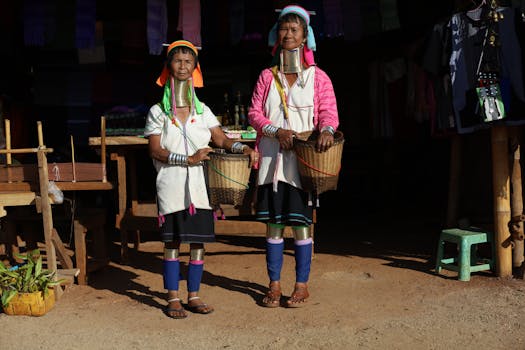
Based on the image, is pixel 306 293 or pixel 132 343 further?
pixel 306 293

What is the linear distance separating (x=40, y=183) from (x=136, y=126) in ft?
14.9

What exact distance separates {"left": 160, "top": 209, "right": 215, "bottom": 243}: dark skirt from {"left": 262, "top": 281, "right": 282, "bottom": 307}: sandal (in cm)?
63

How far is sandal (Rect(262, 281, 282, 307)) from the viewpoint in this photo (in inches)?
169

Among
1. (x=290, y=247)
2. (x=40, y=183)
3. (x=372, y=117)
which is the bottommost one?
(x=290, y=247)

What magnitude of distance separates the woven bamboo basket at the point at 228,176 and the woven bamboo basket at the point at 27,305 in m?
1.49

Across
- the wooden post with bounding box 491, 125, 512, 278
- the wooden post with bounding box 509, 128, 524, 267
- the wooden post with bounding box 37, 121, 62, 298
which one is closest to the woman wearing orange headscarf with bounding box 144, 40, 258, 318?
the wooden post with bounding box 37, 121, 62, 298

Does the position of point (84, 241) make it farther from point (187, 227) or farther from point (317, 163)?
point (317, 163)

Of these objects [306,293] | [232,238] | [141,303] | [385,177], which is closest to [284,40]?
[306,293]

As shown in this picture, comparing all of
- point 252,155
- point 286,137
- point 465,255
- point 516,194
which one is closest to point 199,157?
point 252,155

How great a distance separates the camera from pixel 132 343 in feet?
11.7

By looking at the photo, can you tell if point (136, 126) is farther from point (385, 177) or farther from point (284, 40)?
point (284, 40)

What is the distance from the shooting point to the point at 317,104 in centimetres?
430

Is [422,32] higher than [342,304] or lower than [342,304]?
higher

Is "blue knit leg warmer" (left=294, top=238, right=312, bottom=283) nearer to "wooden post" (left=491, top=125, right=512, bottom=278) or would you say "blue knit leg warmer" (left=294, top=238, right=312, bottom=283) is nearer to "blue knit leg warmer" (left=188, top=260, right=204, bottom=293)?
"blue knit leg warmer" (left=188, top=260, right=204, bottom=293)
